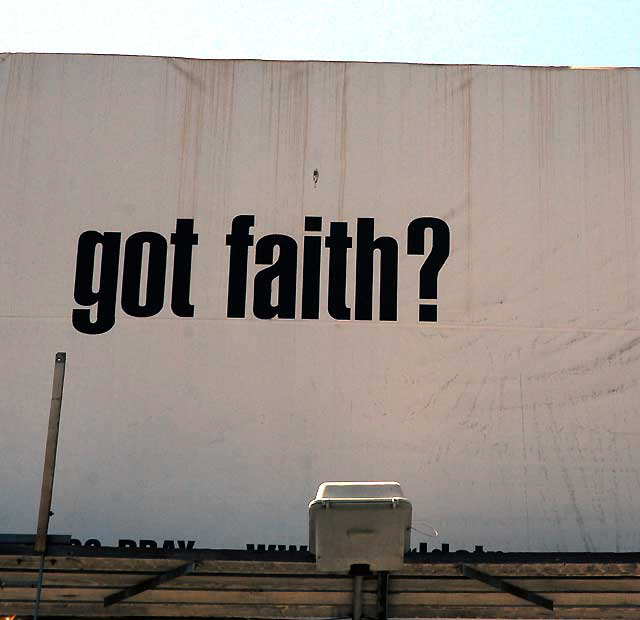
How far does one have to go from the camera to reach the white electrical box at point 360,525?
13.6 feet

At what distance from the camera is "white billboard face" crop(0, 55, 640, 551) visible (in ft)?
18.5

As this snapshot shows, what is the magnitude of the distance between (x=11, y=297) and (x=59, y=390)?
135cm

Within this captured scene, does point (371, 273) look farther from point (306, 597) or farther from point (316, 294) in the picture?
point (306, 597)

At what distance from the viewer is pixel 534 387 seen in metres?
5.75

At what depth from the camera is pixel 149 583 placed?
4.73 metres

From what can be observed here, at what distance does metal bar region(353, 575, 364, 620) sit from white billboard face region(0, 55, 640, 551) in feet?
2.64

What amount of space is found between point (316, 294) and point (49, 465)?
6.22 ft

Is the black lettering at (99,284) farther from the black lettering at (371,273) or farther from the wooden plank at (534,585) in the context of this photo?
the wooden plank at (534,585)

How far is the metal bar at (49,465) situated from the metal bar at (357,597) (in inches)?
56.0

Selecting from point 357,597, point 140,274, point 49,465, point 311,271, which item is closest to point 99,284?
point 140,274

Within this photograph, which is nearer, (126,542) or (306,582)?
(306,582)

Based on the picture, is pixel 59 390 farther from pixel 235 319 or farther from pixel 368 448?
pixel 368 448

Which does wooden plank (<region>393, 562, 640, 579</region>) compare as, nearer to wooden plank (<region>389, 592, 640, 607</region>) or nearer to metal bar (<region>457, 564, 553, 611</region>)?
metal bar (<region>457, 564, 553, 611</region>)

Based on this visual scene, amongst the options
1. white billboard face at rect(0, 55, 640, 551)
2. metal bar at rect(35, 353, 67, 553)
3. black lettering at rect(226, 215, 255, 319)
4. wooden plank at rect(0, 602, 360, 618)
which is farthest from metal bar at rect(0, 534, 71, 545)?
black lettering at rect(226, 215, 255, 319)
